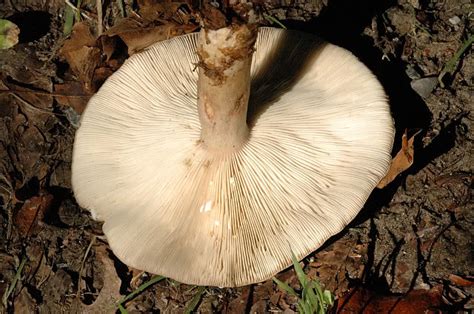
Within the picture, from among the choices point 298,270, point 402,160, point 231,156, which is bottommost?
point 298,270

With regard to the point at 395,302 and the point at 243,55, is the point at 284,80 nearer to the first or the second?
the point at 243,55

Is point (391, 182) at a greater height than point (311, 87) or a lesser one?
lesser

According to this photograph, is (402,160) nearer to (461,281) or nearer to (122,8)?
(461,281)

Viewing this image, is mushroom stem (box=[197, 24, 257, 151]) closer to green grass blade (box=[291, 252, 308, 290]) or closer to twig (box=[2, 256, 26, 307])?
green grass blade (box=[291, 252, 308, 290])

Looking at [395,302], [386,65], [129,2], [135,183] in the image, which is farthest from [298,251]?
[129,2]

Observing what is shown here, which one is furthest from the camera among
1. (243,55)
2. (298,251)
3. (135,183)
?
(135,183)

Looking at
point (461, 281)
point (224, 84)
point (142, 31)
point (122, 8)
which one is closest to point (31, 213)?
point (142, 31)

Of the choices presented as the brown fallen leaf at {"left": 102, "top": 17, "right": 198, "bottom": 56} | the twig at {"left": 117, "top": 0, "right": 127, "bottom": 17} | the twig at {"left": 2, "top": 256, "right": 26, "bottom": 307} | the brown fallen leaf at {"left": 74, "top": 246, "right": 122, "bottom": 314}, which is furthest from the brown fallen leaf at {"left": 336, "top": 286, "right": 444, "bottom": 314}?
the twig at {"left": 117, "top": 0, "right": 127, "bottom": 17}
